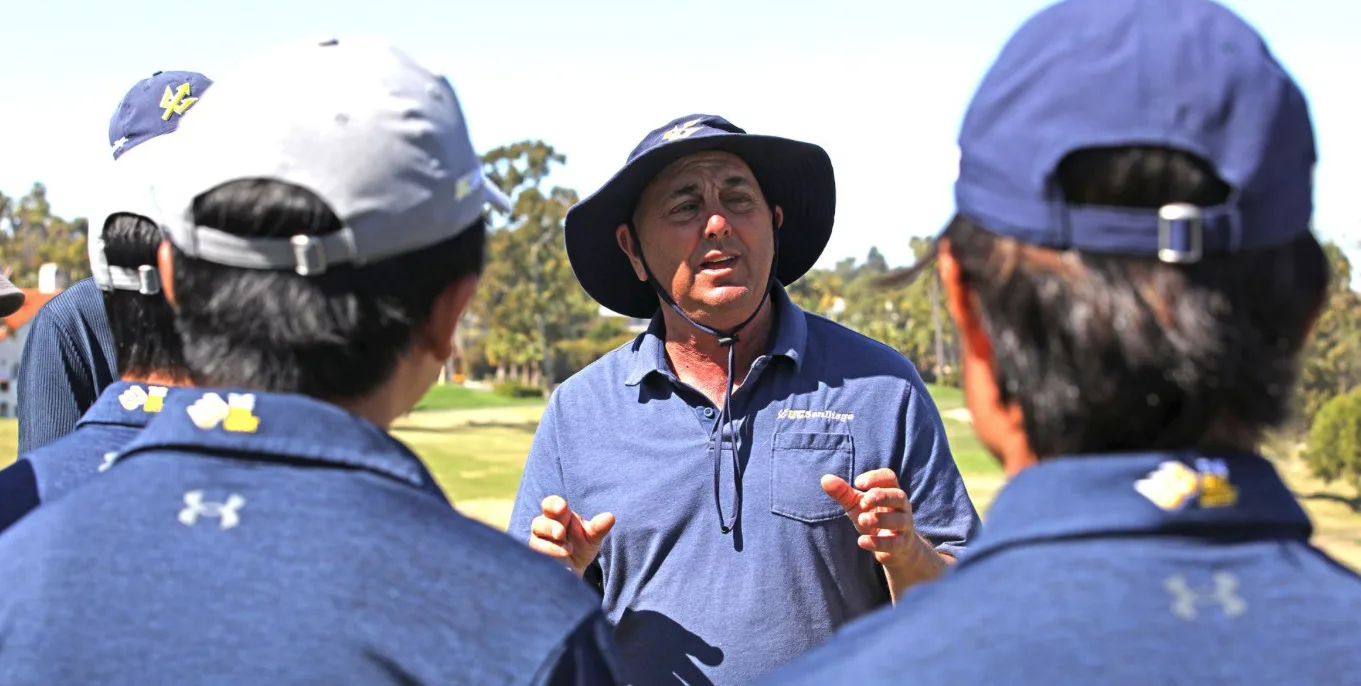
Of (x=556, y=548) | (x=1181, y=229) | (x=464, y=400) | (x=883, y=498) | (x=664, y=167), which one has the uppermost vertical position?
(x=1181, y=229)

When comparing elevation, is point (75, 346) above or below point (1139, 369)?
below

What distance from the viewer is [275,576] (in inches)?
66.2

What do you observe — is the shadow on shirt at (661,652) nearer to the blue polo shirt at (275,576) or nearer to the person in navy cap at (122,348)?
the person in navy cap at (122,348)

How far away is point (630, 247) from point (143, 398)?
2192mm

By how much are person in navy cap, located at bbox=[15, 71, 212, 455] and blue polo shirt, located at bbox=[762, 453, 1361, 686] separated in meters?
3.20

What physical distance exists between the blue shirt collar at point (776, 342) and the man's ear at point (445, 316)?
6.95 feet

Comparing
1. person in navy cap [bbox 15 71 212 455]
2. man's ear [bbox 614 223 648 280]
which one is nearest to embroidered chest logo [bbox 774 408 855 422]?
man's ear [bbox 614 223 648 280]

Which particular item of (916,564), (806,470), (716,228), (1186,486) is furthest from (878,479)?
(1186,486)

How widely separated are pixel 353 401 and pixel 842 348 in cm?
249

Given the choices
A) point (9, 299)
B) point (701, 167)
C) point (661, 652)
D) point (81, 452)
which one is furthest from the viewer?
point (9, 299)

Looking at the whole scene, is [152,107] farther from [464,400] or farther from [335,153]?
[464,400]

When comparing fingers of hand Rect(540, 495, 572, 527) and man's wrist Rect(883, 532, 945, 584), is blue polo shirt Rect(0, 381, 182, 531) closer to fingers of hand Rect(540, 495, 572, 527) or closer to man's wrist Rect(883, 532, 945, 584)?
fingers of hand Rect(540, 495, 572, 527)

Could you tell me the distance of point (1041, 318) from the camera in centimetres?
163

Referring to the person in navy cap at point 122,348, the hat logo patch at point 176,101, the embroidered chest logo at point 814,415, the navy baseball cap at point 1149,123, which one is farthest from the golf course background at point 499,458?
the navy baseball cap at point 1149,123
